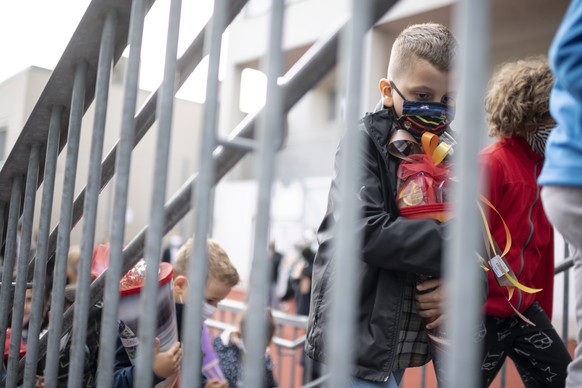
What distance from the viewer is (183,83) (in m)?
1.97

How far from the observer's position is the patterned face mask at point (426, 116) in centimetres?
173

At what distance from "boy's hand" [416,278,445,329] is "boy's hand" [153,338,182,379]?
0.82 meters

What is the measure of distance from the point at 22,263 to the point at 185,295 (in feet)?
2.56

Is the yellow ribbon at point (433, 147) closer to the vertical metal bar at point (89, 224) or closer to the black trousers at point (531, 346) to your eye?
the black trousers at point (531, 346)

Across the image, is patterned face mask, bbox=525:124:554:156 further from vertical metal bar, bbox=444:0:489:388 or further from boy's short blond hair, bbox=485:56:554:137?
vertical metal bar, bbox=444:0:489:388

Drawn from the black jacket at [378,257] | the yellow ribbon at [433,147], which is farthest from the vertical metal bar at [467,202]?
the yellow ribbon at [433,147]

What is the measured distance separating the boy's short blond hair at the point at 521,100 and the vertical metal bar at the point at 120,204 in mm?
1452

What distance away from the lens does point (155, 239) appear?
1.27m

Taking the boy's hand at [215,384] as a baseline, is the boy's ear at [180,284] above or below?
above

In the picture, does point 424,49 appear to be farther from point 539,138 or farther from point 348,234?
point 348,234

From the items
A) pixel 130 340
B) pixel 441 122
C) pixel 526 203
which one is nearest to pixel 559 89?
pixel 441 122

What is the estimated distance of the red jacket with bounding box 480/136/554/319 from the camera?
2.11 meters

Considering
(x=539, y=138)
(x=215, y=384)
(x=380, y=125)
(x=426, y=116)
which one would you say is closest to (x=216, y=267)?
(x=215, y=384)

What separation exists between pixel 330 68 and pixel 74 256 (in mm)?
3952
